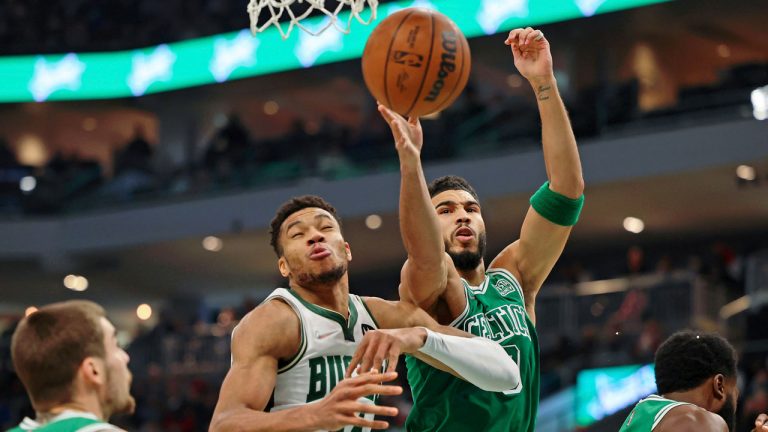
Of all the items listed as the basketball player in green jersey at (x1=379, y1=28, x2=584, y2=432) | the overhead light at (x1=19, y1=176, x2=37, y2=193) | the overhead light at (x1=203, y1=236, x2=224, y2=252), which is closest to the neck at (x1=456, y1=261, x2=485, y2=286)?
the basketball player in green jersey at (x1=379, y1=28, x2=584, y2=432)

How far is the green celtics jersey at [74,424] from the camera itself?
3.59 metres

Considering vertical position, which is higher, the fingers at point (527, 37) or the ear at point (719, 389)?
the fingers at point (527, 37)

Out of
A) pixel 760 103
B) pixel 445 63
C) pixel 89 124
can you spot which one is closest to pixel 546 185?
pixel 445 63

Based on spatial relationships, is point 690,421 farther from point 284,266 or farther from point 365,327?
point 284,266

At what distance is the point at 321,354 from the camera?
4.87m

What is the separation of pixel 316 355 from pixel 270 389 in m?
0.30

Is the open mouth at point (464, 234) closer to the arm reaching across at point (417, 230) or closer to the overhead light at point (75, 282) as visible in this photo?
the arm reaching across at point (417, 230)

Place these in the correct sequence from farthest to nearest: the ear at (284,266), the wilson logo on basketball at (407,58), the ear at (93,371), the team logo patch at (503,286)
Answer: the team logo patch at (503,286) → the wilson logo on basketball at (407,58) → the ear at (284,266) → the ear at (93,371)

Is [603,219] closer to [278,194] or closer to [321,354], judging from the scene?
[278,194]

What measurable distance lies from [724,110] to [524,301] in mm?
10564

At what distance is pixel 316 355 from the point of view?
4.85 metres

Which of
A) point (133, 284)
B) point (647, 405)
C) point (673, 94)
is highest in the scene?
point (673, 94)

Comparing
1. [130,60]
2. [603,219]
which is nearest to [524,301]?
[603,219]

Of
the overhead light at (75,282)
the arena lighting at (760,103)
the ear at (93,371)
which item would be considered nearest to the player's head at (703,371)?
the ear at (93,371)
